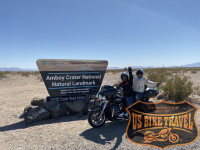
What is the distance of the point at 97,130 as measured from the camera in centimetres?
465

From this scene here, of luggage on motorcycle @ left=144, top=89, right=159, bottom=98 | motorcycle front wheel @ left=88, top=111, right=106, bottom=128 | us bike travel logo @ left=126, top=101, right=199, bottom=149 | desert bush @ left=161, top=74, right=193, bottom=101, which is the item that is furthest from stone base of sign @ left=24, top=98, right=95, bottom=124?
desert bush @ left=161, top=74, right=193, bottom=101

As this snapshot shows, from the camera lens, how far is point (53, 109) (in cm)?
594

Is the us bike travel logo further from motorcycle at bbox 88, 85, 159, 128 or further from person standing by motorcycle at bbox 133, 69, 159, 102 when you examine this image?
motorcycle at bbox 88, 85, 159, 128

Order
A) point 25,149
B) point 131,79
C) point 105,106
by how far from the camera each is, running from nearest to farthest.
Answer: point 25,149
point 105,106
point 131,79

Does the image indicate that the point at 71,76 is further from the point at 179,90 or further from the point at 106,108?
the point at 179,90

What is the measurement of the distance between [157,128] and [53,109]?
3782mm

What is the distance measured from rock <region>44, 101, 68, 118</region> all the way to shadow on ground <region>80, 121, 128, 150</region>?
72.0 inches

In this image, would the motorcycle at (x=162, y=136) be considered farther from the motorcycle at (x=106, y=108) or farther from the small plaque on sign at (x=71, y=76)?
the small plaque on sign at (x=71, y=76)

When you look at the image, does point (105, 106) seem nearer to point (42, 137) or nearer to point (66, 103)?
point (42, 137)

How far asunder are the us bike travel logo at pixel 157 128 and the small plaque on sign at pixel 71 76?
2711mm

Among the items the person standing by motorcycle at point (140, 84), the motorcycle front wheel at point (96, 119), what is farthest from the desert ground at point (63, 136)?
the person standing by motorcycle at point (140, 84)

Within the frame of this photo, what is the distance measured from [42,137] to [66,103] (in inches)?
88.5

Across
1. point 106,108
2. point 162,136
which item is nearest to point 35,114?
point 106,108

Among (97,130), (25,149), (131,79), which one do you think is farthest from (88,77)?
(25,149)
